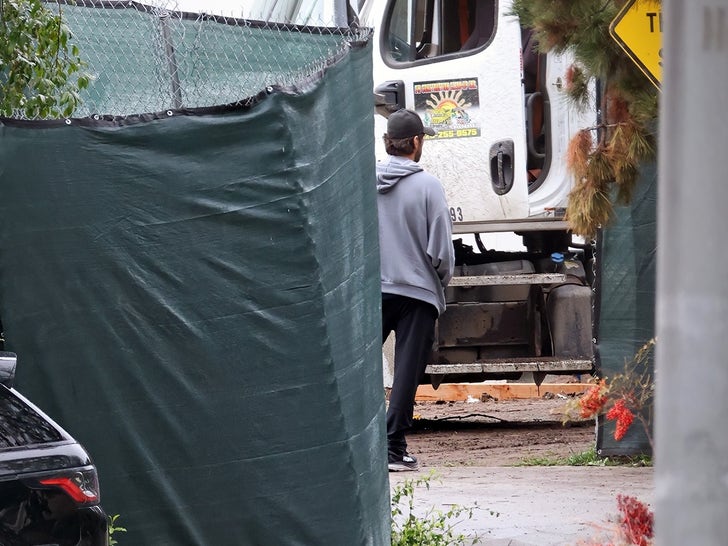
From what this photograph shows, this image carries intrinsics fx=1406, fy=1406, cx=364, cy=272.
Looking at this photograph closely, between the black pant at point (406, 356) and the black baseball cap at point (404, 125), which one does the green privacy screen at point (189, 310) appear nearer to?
the black pant at point (406, 356)

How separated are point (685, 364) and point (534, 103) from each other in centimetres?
851

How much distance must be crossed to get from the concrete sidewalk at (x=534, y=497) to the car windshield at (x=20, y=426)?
2523 mm

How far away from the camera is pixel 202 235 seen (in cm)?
530

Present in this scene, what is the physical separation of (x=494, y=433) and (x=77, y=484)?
283 inches

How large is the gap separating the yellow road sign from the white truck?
5105 mm

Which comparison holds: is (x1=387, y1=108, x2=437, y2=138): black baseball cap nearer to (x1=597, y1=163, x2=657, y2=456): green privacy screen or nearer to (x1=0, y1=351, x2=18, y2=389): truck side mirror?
(x1=597, y1=163, x2=657, y2=456): green privacy screen

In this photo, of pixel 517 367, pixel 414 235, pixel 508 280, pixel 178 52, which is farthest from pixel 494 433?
pixel 178 52

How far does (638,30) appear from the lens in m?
4.88

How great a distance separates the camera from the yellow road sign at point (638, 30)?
484 cm

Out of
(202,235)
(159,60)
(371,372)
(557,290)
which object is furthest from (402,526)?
(557,290)

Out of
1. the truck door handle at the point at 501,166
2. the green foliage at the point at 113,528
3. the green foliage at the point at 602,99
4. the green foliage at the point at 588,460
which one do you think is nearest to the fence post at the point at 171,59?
the green foliage at the point at 602,99

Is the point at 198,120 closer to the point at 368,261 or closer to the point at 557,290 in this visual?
the point at 368,261

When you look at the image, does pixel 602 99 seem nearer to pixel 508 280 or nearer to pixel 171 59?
pixel 171 59

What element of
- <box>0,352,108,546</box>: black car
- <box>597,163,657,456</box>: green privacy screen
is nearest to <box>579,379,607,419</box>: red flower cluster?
<box>0,352,108,546</box>: black car
